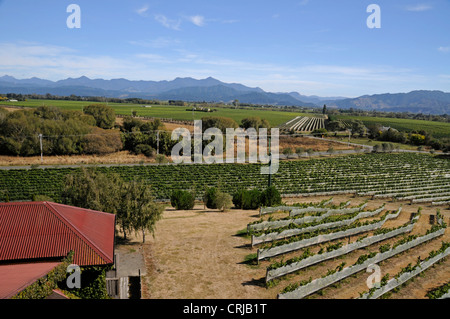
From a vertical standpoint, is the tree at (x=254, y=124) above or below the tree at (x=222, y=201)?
above

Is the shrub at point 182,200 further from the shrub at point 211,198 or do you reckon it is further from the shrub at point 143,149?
the shrub at point 143,149

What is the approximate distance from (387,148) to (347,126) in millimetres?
39367

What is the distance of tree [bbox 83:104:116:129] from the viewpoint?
324 feet

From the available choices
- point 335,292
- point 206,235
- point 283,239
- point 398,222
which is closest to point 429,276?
point 335,292

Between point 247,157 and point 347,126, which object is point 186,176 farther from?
point 347,126

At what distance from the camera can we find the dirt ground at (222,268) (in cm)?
1681

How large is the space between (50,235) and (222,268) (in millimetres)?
9073

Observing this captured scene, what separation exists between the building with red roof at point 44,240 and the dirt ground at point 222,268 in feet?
11.0

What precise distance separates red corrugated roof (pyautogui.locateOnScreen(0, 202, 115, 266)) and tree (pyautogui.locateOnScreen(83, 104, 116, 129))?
86.4m

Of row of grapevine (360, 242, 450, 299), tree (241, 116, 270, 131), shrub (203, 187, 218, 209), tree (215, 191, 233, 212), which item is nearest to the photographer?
row of grapevine (360, 242, 450, 299)

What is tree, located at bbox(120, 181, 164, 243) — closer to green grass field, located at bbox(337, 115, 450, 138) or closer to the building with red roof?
the building with red roof

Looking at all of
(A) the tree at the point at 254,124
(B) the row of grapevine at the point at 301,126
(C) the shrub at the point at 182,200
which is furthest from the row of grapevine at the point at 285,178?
(B) the row of grapevine at the point at 301,126

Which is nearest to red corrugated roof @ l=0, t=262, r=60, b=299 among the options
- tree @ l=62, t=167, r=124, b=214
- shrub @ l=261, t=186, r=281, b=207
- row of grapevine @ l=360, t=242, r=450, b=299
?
tree @ l=62, t=167, r=124, b=214

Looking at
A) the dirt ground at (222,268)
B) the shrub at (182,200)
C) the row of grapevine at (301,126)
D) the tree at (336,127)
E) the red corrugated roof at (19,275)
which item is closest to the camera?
the red corrugated roof at (19,275)
